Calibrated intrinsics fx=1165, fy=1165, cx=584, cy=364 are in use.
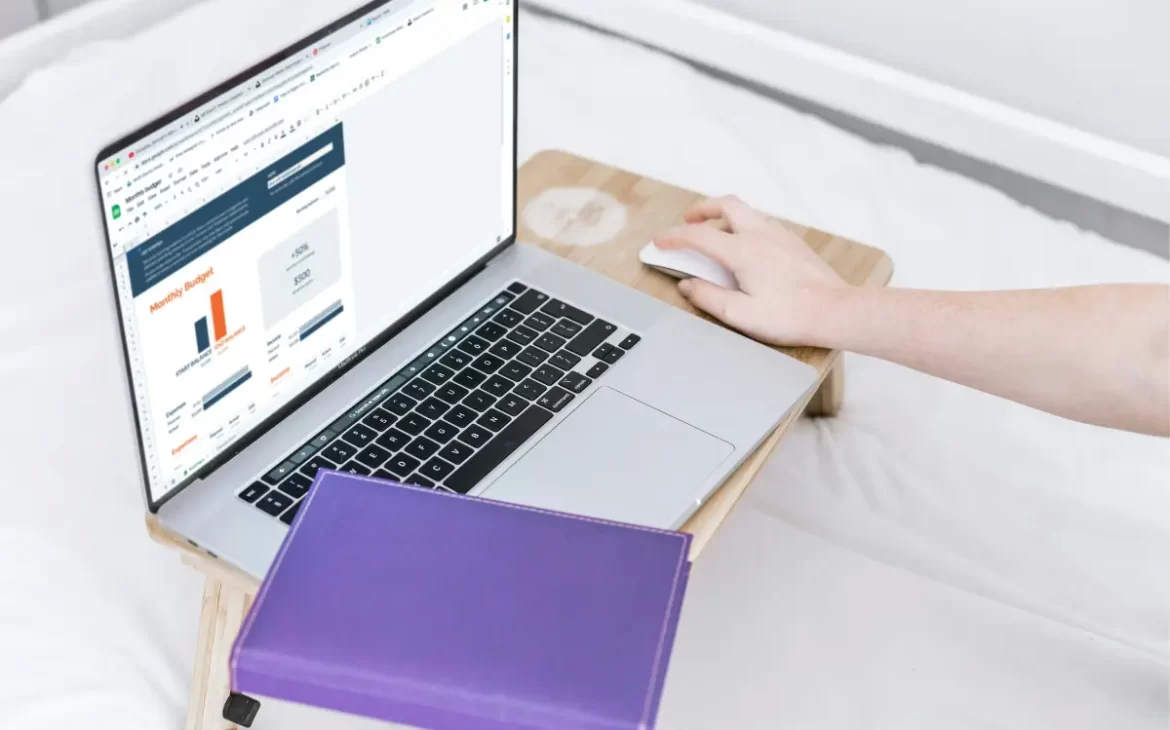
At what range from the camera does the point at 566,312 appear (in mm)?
966

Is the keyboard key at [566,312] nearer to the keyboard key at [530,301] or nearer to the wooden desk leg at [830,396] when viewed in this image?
the keyboard key at [530,301]

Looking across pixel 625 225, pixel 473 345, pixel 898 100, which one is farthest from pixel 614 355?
pixel 898 100

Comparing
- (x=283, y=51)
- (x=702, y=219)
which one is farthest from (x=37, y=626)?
(x=702, y=219)

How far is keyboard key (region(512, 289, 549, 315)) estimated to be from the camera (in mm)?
967

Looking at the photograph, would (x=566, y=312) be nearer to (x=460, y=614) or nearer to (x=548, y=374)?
(x=548, y=374)

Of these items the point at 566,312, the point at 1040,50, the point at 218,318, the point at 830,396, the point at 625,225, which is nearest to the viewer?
the point at 218,318

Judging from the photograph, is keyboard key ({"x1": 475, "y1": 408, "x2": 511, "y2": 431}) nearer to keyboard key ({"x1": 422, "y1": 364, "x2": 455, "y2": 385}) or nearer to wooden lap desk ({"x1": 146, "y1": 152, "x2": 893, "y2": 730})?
keyboard key ({"x1": 422, "y1": 364, "x2": 455, "y2": 385})

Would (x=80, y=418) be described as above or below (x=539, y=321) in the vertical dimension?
below

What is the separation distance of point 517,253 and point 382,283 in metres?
0.17

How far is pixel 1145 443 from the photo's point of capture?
1.24 m

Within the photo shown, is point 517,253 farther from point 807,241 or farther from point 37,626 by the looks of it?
point 37,626

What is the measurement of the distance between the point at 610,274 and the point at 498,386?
0.21 meters

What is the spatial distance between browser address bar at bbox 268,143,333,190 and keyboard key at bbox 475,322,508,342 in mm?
204

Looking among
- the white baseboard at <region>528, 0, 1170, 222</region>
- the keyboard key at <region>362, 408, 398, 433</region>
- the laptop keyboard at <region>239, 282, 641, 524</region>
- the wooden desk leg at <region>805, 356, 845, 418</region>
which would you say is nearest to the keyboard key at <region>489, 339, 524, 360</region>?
the laptop keyboard at <region>239, 282, 641, 524</region>
